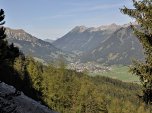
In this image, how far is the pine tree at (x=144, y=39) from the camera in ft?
78.8

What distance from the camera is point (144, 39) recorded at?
2423cm

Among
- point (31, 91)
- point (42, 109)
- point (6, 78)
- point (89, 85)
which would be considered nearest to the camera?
point (42, 109)

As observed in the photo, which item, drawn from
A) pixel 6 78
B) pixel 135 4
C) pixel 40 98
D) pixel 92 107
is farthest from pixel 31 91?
pixel 135 4

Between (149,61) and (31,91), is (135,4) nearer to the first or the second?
(149,61)

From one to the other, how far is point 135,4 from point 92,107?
287 ft

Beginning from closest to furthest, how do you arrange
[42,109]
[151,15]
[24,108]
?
[151,15]
[24,108]
[42,109]

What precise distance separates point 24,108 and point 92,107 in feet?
231

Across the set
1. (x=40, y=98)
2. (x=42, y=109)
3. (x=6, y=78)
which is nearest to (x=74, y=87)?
(x=40, y=98)

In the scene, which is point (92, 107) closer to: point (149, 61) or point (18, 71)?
point (18, 71)

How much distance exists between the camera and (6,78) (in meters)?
83.5

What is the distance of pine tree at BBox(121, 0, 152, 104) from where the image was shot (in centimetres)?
2403

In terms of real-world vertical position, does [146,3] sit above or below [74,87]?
above

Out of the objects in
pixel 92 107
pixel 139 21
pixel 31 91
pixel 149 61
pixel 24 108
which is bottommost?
pixel 92 107

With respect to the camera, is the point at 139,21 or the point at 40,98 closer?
the point at 139,21
